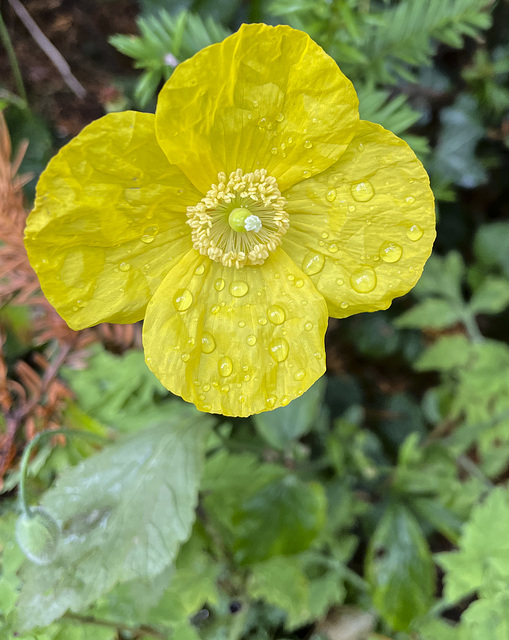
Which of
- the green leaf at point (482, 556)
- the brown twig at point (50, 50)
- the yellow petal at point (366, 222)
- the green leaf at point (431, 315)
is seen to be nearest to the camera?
the yellow petal at point (366, 222)

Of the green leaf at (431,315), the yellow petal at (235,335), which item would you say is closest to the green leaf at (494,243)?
the green leaf at (431,315)

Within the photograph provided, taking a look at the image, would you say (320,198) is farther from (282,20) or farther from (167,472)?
(167,472)

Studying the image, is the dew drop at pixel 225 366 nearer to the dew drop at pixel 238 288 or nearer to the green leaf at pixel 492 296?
the dew drop at pixel 238 288

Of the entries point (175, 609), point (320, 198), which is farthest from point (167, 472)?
point (320, 198)

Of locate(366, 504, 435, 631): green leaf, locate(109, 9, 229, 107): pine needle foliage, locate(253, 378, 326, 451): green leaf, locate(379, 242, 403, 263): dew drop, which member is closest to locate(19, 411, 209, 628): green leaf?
locate(253, 378, 326, 451): green leaf

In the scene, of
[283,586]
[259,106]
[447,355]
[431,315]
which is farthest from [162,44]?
[283,586]

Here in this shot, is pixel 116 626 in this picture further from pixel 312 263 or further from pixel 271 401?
pixel 312 263
